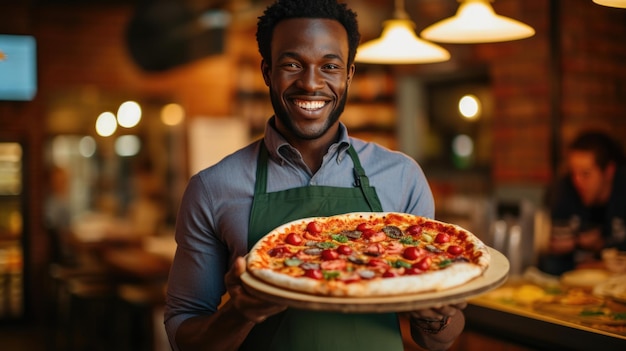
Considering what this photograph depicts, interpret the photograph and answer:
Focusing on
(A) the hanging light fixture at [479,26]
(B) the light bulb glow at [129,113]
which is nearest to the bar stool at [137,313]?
(B) the light bulb glow at [129,113]

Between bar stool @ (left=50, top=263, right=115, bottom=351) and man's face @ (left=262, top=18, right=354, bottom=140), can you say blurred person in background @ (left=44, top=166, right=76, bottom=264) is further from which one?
man's face @ (left=262, top=18, right=354, bottom=140)

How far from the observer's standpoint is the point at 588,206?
14.4 ft

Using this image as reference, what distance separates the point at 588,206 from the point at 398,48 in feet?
6.13

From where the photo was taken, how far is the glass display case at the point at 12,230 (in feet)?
25.4

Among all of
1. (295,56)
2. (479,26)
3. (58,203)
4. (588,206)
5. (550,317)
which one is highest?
(479,26)

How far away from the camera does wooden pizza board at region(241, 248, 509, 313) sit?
4.62 ft

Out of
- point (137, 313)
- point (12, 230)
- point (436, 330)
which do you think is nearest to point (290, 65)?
point (436, 330)

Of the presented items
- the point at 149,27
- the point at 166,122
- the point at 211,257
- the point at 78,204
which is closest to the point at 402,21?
the point at 211,257

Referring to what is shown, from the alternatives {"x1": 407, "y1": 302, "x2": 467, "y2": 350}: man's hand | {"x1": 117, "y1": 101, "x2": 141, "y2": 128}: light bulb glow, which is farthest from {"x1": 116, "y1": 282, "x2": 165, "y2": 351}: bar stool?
{"x1": 407, "y1": 302, "x2": 467, "y2": 350}: man's hand

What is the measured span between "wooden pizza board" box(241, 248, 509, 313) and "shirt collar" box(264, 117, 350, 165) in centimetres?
41

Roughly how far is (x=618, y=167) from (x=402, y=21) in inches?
70.8

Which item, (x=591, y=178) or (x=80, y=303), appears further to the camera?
(x=80, y=303)

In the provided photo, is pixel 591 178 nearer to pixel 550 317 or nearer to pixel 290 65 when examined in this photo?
pixel 550 317

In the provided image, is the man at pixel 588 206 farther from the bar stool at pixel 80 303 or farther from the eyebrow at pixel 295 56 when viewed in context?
the bar stool at pixel 80 303
